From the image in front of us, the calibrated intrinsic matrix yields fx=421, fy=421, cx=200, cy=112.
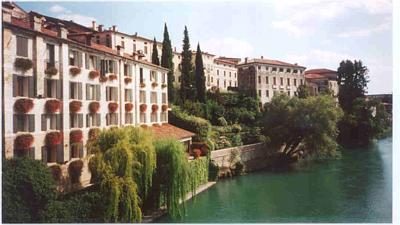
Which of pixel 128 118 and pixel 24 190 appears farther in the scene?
pixel 128 118

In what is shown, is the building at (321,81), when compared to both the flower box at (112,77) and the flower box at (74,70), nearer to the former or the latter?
the flower box at (112,77)

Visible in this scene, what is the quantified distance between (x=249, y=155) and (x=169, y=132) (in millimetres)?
3773

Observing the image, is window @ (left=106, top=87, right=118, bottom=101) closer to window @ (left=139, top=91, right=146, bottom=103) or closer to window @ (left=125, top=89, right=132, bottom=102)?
window @ (left=125, top=89, right=132, bottom=102)

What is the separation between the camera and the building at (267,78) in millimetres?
9930

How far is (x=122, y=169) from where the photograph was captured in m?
7.73

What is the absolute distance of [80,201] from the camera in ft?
24.7

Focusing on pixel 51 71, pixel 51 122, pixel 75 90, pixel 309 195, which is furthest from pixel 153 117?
pixel 309 195

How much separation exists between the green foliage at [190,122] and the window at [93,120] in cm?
184

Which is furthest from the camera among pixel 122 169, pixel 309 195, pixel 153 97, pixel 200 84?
pixel 200 84

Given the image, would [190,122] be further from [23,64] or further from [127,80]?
[23,64]

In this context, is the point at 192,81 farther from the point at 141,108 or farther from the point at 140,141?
the point at 140,141

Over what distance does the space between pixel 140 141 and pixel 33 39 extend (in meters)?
2.68

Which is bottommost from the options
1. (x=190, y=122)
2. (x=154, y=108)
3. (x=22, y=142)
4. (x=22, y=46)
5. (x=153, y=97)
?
(x=22, y=142)

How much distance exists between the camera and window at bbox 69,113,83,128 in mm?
8086
